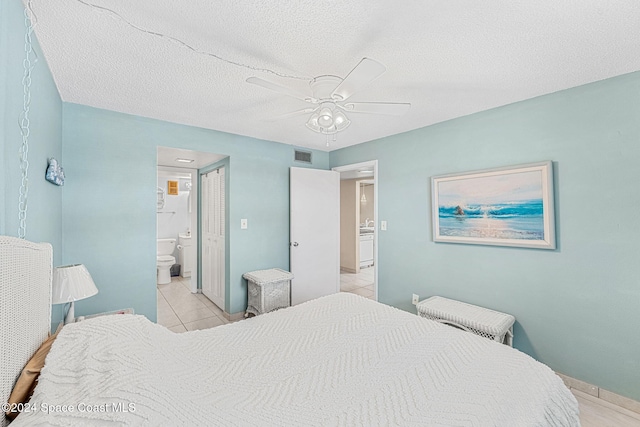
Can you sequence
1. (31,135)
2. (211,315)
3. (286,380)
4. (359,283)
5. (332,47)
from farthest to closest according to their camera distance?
(359,283), (211,315), (332,47), (31,135), (286,380)

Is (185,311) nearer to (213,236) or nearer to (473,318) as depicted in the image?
(213,236)

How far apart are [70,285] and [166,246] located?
14.0 ft

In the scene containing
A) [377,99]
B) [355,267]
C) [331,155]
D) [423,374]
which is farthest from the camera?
[355,267]

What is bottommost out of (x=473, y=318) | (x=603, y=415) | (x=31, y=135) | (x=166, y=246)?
(x=603, y=415)

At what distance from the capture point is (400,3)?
1.25 m

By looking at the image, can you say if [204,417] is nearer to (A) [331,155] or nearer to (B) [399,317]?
(B) [399,317]

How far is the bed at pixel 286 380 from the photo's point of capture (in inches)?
35.2

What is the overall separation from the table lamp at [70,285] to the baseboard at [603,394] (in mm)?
3485

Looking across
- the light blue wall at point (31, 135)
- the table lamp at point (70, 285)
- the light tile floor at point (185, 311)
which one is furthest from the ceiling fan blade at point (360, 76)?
the light tile floor at point (185, 311)

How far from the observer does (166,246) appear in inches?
221

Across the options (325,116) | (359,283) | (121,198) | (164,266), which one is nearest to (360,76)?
(325,116)

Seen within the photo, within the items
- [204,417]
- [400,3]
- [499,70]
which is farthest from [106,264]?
[499,70]

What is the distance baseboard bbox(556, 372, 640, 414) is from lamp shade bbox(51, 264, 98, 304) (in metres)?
3.49

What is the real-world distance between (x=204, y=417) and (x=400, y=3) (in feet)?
5.98
